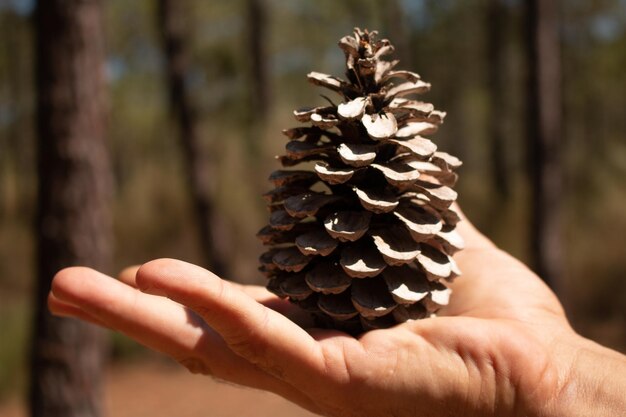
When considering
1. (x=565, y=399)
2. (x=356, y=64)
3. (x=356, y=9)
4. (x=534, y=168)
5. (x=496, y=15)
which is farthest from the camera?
(x=356, y=9)

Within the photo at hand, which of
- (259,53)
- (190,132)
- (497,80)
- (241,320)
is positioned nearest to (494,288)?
(241,320)

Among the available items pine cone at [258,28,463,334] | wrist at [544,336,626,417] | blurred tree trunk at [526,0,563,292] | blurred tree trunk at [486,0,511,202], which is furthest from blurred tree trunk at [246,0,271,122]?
wrist at [544,336,626,417]

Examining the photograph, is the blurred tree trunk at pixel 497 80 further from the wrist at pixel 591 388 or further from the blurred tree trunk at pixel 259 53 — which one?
the wrist at pixel 591 388

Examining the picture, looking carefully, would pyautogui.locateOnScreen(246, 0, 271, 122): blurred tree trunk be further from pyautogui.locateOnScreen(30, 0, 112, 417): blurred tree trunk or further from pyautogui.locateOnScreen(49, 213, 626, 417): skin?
pyautogui.locateOnScreen(49, 213, 626, 417): skin

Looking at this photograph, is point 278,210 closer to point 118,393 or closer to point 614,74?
point 118,393

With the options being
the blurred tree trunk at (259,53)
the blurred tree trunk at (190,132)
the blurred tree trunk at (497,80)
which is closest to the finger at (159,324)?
the blurred tree trunk at (190,132)

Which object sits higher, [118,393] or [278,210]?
[278,210]

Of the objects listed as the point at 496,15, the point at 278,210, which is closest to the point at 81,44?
the point at 278,210
